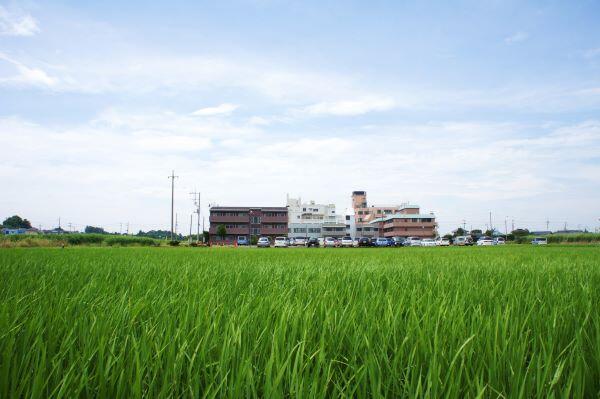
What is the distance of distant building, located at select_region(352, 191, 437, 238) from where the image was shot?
370ft

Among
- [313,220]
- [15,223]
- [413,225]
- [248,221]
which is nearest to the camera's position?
[248,221]

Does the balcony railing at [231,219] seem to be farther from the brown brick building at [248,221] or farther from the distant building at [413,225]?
the distant building at [413,225]

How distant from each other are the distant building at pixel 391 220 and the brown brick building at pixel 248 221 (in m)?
31.6

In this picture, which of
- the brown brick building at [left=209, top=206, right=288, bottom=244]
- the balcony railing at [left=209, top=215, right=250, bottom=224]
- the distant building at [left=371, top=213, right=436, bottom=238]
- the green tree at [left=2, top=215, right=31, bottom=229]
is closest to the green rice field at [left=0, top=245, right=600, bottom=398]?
the brown brick building at [left=209, top=206, right=288, bottom=244]

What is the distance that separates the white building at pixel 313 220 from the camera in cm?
10525

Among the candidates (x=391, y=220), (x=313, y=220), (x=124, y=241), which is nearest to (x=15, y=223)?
(x=313, y=220)

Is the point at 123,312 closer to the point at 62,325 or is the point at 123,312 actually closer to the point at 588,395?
the point at 62,325

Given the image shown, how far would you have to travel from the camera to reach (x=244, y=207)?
96312mm

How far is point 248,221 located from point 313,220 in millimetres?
20682

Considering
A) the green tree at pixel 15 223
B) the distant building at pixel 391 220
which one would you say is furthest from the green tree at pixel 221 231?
the green tree at pixel 15 223

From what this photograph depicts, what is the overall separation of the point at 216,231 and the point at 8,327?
3724 inches

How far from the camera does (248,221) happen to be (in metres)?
95.4

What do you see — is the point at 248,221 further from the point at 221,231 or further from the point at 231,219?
the point at 221,231

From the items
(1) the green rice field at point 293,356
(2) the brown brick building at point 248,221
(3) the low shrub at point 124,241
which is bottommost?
(3) the low shrub at point 124,241
